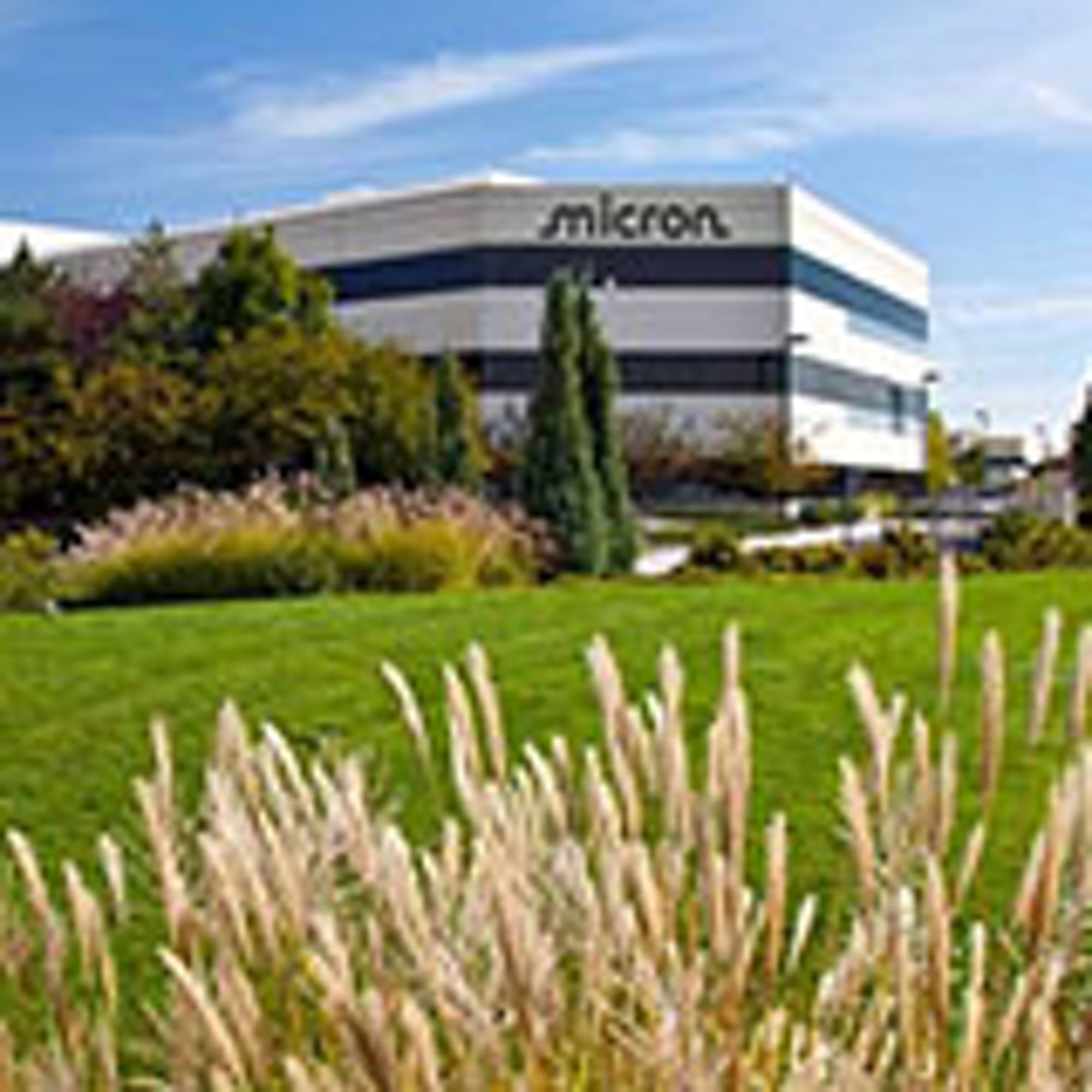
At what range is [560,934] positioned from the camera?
196 centimetres

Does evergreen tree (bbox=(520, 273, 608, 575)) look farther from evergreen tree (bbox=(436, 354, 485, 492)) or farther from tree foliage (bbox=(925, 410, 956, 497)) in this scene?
tree foliage (bbox=(925, 410, 956, 497))

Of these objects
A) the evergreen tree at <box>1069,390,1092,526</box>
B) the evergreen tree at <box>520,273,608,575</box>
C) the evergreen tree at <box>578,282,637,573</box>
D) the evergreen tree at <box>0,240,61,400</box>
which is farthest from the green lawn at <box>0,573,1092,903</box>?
the evergreen tree at <box>1069,390,1092,526</box>

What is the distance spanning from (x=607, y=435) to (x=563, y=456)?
1358 mm

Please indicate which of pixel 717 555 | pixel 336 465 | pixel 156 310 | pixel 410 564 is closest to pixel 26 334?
pixel 156 310

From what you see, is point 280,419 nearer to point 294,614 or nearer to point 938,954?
point 294,614

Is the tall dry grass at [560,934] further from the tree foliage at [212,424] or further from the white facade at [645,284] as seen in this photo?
the white facade at [645,284]

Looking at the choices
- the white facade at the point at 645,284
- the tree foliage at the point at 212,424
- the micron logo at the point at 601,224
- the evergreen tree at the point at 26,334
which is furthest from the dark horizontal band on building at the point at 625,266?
the tree foliage at the point at 212,424

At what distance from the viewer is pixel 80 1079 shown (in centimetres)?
179

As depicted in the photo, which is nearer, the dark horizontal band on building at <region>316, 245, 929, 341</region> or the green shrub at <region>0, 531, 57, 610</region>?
the green shrub at <region>0, 531, 57, 610</region>

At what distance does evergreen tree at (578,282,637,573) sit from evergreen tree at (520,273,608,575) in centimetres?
27

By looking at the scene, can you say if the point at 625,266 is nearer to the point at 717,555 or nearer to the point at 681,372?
the point at 681,372

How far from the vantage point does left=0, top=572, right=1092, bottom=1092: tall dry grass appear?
4.68 ft

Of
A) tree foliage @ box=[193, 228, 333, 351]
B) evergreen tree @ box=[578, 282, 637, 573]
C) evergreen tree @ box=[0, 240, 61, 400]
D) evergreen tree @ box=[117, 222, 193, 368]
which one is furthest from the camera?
evergreen tree @ box=[117, 222, 193, 368]

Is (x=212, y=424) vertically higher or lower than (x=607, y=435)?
higher
